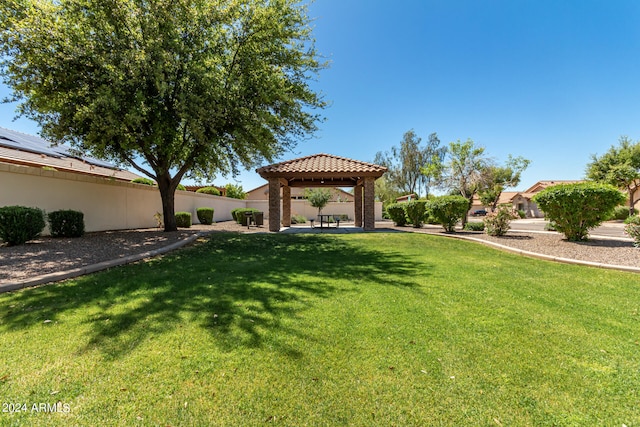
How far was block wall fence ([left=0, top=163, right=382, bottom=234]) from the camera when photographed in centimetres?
873

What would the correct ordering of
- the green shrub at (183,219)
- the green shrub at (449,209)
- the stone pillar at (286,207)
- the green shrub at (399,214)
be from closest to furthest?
the green shrub at (449,209) < the green shrub at (183,219) < the green shrub at (399,214) < the stone pillar at (286,207)

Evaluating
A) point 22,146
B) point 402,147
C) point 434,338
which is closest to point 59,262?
point 434,338

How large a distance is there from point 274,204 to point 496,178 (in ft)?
95.4

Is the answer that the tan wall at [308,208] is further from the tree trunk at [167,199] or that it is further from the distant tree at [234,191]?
the tree trunk at [167,199]

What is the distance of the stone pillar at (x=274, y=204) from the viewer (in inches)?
556

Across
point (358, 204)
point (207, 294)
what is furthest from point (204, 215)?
point (207, 294)

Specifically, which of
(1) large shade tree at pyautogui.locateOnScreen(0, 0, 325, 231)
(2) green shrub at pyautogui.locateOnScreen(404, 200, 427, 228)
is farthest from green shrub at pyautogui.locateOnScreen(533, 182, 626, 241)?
(1) large shade tree at pyautogui.locateOnScreen(0, 0, 325, 231)

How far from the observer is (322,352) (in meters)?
2.56

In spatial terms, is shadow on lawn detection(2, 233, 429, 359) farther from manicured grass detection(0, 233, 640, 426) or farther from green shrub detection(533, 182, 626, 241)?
green shrub detection(533, 182, 626, 241)

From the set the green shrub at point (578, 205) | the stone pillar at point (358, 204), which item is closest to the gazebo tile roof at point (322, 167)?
the stone pillar at point (358, 204)

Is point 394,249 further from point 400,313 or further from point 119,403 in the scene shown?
point 119,403

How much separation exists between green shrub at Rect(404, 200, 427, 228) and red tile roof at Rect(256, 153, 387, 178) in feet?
9.56

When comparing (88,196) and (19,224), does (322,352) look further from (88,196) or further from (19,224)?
(88,196)

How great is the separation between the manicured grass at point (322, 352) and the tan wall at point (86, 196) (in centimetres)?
722
